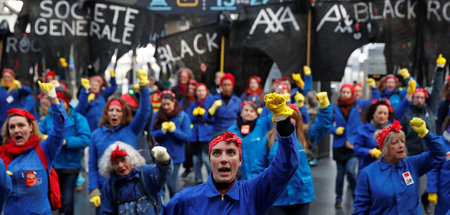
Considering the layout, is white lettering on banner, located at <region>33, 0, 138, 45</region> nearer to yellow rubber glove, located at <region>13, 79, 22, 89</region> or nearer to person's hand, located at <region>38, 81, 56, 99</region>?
yellow rubber glove, located at <region>13, 79, 22, 89</region>

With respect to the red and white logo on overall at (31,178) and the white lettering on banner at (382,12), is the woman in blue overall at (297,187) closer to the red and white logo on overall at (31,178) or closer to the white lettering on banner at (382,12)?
the red and white logo on overall at (31,178)

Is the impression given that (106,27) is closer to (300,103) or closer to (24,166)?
(300,103)

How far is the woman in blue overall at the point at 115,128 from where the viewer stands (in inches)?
232

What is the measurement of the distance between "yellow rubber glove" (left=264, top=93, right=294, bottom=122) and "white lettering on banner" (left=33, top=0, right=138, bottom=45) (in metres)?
7.82

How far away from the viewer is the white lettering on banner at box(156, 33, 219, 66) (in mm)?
10602

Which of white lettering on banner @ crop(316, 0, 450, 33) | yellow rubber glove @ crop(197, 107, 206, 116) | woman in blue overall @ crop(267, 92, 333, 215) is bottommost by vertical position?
woman in blue overall @ crop(267, 92, 333, 215)

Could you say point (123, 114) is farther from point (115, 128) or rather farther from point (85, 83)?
point (85, 83)

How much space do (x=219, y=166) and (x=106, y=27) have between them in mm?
7729

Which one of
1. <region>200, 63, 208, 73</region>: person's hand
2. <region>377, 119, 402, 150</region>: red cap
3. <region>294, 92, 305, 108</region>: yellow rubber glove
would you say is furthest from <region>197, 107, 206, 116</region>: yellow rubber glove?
<region>377, 119, 402, 150</region>: red cap

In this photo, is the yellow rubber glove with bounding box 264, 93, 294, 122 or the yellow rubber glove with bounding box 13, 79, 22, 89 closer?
the yellow rubber glove with bounding box 264, 93, 294, 122

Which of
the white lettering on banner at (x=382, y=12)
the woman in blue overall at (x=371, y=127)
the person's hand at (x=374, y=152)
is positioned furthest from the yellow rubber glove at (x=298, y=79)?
the person's hand at (x=374, y=152)

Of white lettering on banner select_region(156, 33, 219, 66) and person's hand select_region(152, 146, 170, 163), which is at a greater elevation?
white lettering on banner select_region(156, 33, 219, 66)

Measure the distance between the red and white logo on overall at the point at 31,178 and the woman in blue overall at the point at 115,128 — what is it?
113 centimetres

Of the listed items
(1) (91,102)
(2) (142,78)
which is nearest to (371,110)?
(2) (142,78)
